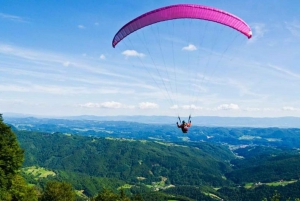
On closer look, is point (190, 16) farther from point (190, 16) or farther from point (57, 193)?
point (57, 193)

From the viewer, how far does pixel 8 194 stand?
38.5 m

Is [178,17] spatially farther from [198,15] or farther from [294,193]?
[294,193]

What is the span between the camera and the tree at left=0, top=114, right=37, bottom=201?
→ 3919cm

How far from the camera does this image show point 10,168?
40.9 m

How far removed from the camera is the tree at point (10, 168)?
39.2 m

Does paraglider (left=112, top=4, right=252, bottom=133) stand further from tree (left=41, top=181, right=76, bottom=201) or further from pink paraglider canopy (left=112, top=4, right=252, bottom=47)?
tree (left=41, top=181, right=76, bottom=201)

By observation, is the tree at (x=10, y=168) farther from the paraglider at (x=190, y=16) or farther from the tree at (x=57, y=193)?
the paraglider at (x=190, y=16)

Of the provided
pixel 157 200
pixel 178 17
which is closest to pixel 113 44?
pixel 178 17

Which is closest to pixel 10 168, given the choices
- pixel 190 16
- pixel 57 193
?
pixel 57 193

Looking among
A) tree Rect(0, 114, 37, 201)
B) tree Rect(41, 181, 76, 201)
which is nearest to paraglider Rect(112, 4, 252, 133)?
tree Rect(0, 114, 37, 201)

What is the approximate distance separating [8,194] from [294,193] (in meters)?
203

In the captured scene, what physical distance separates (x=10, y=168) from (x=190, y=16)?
105ft

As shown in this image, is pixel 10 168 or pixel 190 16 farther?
pixel 10 168

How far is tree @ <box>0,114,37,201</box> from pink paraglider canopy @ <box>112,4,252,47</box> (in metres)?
25.0
